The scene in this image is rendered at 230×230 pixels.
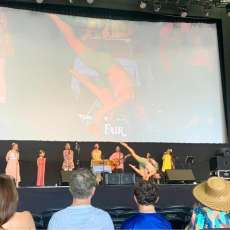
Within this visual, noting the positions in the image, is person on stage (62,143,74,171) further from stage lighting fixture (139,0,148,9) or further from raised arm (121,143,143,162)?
stage lighting fixture (139,0,148,9)

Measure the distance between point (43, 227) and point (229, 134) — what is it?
23.2 ft

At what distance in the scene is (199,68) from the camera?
977 centimetres

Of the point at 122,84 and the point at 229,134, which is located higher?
the point at 122,84

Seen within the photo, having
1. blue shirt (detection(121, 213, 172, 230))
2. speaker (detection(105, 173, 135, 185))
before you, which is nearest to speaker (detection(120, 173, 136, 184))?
speaker (detection(105, 173, 135, 185))

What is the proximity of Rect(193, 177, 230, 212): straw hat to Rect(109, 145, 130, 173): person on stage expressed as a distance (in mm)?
5771

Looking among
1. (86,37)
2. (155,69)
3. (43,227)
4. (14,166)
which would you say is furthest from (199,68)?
(43,227)

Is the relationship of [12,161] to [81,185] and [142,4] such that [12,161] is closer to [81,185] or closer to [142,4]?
[142,4]

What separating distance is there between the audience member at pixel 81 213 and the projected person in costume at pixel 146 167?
20.4 feet

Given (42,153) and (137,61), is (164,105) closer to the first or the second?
(137,61)

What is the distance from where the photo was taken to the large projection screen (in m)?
8.63

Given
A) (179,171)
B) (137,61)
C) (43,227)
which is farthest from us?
(137,61)

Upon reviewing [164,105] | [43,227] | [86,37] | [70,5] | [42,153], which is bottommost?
[43,227]

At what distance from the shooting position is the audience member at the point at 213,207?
8.16 ft

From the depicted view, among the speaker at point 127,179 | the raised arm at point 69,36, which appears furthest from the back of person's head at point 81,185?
the raised arm at point 69,36
